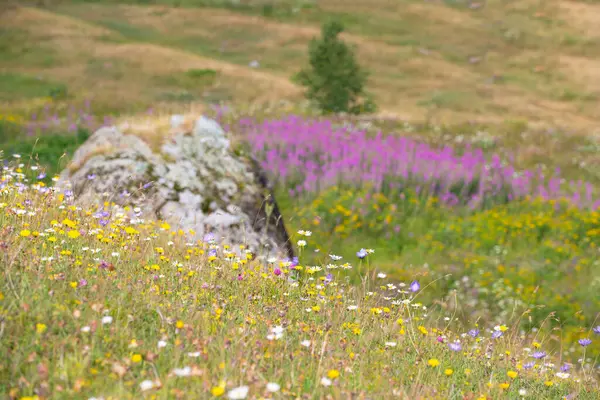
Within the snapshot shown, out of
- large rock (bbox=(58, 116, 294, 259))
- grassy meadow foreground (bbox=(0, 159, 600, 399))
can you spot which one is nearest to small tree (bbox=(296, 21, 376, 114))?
large rock (bbox=(58, 116, 294, 259))

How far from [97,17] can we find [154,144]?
133 ft

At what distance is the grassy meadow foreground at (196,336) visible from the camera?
2.63 metres

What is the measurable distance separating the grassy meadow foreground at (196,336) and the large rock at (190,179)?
280cm

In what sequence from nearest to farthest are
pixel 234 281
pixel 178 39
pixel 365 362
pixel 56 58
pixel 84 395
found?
→ pixel 84 395, pixel 365 362, pixel 234 281, pixel 56 58, pixel 178 39

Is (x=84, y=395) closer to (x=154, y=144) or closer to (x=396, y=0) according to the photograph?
(x=154, y=144)

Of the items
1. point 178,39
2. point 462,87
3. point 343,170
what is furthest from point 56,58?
point 343,170

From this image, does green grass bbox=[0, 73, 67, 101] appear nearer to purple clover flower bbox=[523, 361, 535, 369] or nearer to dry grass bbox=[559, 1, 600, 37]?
purple clover flower bbox=[523, 361, 535, 369]

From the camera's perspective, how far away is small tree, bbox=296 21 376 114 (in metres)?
20.1

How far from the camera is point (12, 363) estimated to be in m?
2.59

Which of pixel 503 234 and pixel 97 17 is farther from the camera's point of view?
pixel 97 17

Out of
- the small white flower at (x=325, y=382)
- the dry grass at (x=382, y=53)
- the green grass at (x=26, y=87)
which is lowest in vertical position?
the green grass at (x=26, y=87)

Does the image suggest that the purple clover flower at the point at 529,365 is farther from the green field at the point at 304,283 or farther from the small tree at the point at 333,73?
the small tree at the point at 333,73

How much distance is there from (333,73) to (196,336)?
699 inches

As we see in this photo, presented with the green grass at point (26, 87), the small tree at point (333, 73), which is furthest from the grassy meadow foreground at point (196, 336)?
the green grass at point (26, 87)
